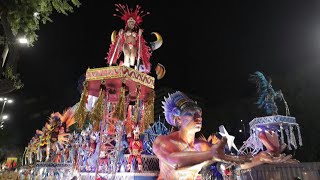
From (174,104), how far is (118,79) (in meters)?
2.96

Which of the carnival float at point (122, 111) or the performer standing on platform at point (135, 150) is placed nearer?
the carnival float at point (122, 111)

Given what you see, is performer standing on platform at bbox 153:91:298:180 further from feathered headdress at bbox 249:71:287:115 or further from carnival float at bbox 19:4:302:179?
feathered headdress at bbox 249:71:287:115

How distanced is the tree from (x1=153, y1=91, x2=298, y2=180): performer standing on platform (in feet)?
10.9

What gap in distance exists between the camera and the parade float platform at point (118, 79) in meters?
6.62

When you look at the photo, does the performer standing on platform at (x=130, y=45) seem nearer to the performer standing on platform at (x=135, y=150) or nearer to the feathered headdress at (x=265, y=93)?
the performer standing on platform at (x=135, y=150)

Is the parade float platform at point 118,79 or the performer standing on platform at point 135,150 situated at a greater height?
the parade float platform at point 118,79

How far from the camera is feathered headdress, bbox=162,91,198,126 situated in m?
4.07

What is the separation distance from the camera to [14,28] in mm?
5289

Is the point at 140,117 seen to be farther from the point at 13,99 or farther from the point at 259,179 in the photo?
the point at 13,99

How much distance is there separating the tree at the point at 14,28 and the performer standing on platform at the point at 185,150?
3.32m

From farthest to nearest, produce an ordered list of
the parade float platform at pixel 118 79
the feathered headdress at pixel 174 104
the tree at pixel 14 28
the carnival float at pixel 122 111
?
the carnival float at pixel 122 111
the parade float platform at pixel 118 79
the tree at pixel 14 28
the feathered headdress at pixel 174 104

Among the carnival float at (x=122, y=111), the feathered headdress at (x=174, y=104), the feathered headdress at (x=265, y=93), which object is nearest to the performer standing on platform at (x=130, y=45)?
the carnival float at (x=122, y=111)

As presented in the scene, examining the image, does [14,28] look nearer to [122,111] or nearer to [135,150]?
[122,111]

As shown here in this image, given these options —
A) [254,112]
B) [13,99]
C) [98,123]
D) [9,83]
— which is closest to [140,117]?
[98,123]
